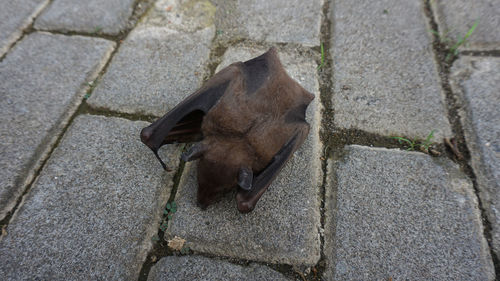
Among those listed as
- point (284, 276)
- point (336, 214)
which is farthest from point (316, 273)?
point (336, 214)

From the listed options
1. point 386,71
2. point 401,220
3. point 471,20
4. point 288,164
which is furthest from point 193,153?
point 471,20

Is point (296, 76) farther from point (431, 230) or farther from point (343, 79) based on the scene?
point (431, 230)

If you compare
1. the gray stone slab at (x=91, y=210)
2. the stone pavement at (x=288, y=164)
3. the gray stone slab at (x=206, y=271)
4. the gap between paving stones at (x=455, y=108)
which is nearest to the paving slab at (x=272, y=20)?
the stone pavement at (x=288, y=164)

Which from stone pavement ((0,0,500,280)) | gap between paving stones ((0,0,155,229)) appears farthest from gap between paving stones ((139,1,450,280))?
gap between paving stones ((0,0,155,229))

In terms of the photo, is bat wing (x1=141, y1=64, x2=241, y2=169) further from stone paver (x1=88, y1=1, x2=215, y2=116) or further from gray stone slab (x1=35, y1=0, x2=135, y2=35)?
gray stone slab (x1=35, y1=0, x2=135, y2=35)

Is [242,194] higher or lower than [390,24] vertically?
lower

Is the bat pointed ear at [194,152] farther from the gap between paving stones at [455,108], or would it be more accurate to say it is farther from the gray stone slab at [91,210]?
the gap between paving stones at [455,108]

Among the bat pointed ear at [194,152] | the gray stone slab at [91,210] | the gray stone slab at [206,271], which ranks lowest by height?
the gray stone slab at [206,271]
